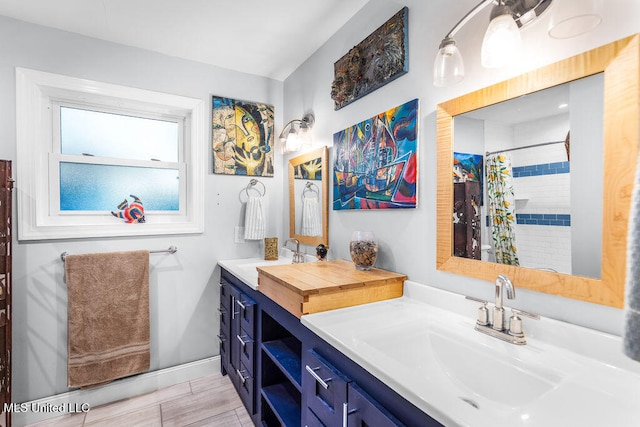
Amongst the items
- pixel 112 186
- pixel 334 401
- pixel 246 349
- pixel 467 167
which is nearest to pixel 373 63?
pixel 467 167

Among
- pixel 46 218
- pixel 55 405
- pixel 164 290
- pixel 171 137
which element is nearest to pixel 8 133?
pixel 46 218

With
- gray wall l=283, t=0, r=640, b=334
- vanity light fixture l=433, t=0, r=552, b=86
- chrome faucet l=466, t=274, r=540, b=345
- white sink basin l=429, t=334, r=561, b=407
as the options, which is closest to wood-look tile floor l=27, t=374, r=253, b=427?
gray wall l=283, t=0, r=640, b=334

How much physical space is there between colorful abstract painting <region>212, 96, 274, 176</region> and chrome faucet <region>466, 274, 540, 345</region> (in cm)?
195

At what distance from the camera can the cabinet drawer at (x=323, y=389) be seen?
35.5 inches

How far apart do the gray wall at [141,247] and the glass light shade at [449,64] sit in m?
1.76

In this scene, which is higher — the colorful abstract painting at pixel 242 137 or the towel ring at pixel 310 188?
the colorful abstract painting at pixel 242 137

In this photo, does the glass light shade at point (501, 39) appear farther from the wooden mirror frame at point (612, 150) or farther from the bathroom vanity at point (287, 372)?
the bathroom vanity at point (287, 372)

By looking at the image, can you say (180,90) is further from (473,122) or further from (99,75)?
(473,122)

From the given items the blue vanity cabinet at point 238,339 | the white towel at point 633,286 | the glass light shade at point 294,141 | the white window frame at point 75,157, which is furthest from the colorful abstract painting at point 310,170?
the white towel at point 633,286

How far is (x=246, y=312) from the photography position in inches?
68.7

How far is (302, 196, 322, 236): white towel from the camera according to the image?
6.86ft

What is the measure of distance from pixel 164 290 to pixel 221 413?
0.91 meters

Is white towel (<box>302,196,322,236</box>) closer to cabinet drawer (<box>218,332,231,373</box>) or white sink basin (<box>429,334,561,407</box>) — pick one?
cabinet drawer (<box>218,332,231,373</box>)

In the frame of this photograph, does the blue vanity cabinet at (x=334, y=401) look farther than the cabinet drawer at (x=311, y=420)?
No
